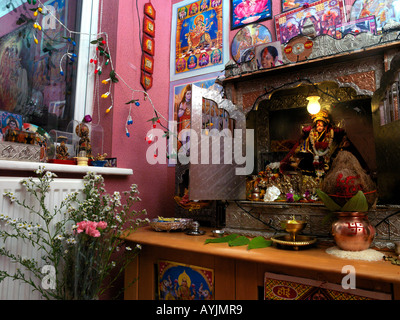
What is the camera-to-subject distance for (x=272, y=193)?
6.12 ft

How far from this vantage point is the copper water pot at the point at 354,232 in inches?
51.7

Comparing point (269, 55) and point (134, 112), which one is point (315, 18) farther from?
point (134, 112)

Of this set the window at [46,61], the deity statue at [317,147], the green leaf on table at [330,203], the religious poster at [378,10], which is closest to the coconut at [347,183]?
the green leaf on table at [330,203]

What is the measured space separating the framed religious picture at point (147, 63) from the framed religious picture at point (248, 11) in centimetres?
85

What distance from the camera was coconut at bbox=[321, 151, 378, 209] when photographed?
141 centimetres

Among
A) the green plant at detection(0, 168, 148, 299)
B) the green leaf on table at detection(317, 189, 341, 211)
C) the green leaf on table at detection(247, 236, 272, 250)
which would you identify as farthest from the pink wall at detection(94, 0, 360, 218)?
the green leaf on table at detection(317, 189, 341, 211)

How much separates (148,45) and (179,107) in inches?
26.1

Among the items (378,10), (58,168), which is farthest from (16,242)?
(378,10)

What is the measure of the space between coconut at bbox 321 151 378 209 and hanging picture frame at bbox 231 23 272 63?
1314 mm

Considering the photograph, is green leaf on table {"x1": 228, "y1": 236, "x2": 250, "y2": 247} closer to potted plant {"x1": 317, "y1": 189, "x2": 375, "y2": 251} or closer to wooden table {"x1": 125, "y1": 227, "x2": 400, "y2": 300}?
wooden table {"x1": 125, "y1": 227, "x2": 400, "y2": 300}

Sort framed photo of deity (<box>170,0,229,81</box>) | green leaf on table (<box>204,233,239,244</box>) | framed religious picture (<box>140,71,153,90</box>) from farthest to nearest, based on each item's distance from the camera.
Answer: framed photo of deity (<box>170,0,229,81</box>) → framed religious picture (<box>140,71,153,90</box>) → green leaf on table (<box>204,233,239,244</box>)

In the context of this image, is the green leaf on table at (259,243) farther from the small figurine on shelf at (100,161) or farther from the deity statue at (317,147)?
the small figurine on shelf at (100,161)

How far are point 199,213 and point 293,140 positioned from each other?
3.32ft
